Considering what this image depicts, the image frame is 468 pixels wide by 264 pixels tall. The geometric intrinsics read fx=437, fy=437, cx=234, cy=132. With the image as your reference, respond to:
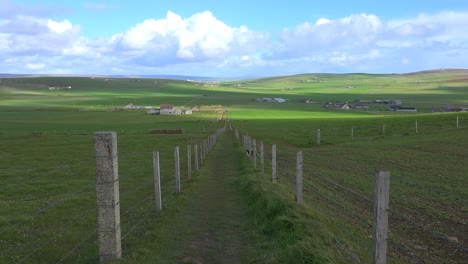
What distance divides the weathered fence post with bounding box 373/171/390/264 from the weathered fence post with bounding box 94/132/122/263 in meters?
5.12

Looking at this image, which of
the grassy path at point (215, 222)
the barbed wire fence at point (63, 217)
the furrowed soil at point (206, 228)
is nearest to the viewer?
the furrowed soil at point (206, 228)

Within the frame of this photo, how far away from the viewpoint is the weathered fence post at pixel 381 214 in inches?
287

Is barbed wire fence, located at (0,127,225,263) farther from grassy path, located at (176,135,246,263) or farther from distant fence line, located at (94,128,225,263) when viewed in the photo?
grassy path, located at (176,135,246,263)

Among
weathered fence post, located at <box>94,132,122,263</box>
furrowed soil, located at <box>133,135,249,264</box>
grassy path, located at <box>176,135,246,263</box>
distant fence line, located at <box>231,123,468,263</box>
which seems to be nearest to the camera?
distant fence line, located at <box>231,123,468,263</box>

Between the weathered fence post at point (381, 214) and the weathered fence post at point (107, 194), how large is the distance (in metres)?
5.12

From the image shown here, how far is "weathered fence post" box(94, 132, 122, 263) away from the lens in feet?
29.0

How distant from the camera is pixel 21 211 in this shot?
15906 millimetres

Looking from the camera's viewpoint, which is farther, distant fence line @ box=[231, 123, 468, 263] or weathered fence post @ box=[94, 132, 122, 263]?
weathered fence post @ box=[94, 132, 122, 263]

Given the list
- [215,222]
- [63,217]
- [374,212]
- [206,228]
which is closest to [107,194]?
[206,228]

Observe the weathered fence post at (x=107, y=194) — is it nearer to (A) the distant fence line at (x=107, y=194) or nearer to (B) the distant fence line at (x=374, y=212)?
(A) the distant fence line at (x=107, y=194)

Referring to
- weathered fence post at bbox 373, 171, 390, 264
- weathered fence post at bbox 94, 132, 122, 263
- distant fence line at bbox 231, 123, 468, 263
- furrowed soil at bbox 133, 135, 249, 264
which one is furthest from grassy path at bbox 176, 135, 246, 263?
weathered fence post at bbox 373, 171, 390, 264

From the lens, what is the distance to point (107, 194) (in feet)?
29.4

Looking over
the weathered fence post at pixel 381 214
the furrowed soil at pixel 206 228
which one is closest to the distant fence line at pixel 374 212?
the weathered fence post at pixel 381 214

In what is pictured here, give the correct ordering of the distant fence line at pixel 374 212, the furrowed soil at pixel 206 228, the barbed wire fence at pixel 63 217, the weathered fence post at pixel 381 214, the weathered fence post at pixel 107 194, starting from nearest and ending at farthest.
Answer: the weathered fence post at pixel 381 214, the distant fence line at pixel 374 212, the weathered fence post at pixel 107 194, the furrowed soil at pixel 206 228, the barbed wire fence at pixel 63 217
